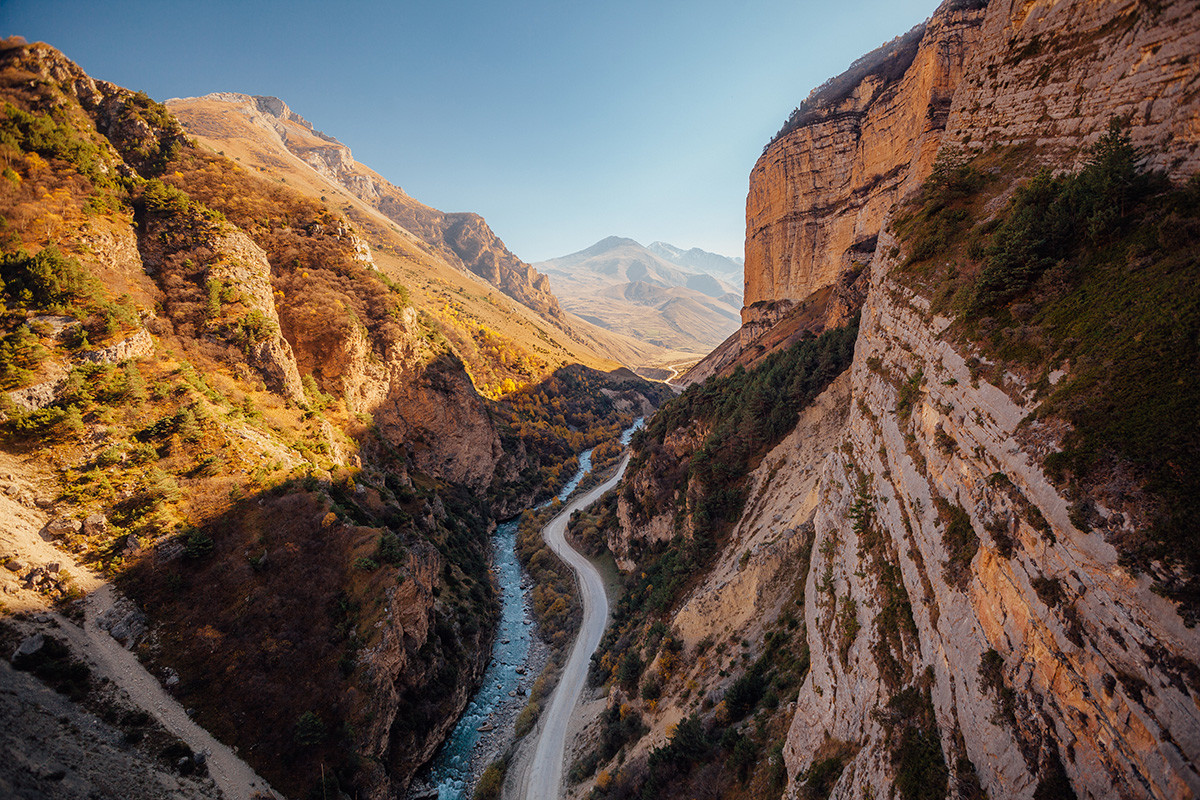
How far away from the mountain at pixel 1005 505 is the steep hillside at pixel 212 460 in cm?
1488

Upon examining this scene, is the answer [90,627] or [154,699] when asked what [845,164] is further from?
[90,627]

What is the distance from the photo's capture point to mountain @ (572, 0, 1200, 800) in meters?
5.59

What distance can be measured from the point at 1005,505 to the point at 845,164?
58.6 metres

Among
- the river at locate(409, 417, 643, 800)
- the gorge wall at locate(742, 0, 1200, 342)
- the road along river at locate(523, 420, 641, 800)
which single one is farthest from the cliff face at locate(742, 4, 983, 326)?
the river at locate(409, 417, 643, 800)

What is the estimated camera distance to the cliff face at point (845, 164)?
3747 centimetres

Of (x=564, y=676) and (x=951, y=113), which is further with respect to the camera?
(x=564, y=676)

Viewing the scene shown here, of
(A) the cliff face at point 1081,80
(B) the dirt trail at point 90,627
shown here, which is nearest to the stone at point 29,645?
(B) the dirt trail at point 90,627

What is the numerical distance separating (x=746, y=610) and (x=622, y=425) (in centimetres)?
8160

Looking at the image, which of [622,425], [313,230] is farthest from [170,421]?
[622,425]

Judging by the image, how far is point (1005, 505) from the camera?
765cm

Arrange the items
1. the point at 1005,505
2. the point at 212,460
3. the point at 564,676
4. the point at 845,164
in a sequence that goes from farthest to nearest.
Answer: the point at 845,164
the point at 564,676
the point at 212,460
the point at 1005,505

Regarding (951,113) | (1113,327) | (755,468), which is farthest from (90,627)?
(951,113)

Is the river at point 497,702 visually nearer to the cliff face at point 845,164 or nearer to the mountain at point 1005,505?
the mountain at point 1005,505

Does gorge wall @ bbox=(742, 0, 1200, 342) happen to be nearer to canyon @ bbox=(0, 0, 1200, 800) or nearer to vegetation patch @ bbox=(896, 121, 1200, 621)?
canyon @ bbox=(0, 0, 1200, 800)
